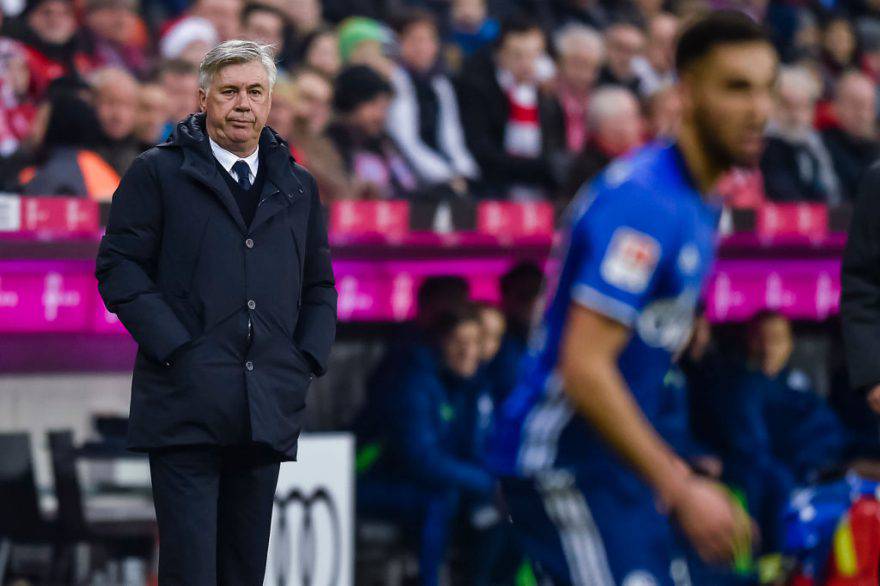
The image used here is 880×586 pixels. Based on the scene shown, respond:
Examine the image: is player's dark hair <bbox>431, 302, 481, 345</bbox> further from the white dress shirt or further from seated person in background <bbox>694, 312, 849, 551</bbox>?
the white dress shirt

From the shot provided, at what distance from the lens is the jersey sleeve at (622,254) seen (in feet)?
11.0

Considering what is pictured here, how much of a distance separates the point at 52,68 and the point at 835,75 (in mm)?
7150

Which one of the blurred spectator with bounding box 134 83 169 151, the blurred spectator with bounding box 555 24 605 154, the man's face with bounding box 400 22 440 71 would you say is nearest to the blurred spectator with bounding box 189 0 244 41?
the man's face with bounding box 400 22 440 71

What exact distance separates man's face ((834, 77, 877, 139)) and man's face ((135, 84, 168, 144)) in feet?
16.8

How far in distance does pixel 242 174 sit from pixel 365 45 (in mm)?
4872

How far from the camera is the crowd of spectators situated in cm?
773

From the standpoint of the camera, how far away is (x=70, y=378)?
740 centimetres

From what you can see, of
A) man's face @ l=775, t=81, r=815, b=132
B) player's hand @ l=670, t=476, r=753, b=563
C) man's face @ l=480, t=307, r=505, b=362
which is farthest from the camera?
man's face @ l=775, t=81, r=815, b=132

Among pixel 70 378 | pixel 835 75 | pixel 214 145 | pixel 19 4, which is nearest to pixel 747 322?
pixel 70 378

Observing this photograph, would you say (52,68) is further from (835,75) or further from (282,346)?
(835,75)

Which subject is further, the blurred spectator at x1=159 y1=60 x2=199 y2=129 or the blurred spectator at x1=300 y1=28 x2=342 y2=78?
the blurred spectator at x1=300 y1=28 x2=342 y2=78

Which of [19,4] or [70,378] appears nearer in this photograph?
[70,378]

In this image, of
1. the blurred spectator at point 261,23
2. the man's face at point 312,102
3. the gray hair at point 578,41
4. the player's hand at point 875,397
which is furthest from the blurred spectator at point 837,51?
the player's hand at point 875,397

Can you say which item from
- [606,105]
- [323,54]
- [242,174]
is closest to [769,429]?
[606,105]
